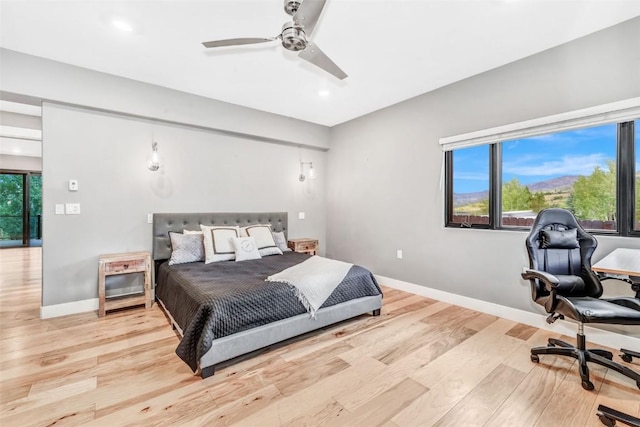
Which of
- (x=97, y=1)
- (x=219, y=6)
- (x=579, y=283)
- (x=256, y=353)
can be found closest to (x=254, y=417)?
(x=256, y=353)

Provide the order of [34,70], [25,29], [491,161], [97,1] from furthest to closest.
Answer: [491,161] → [34,70] → [25,29] → [97,1]

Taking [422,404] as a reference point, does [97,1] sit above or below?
above

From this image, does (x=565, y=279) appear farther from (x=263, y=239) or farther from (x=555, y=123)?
(x=263, y=239)

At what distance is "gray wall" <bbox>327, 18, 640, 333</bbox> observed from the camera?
100 inches

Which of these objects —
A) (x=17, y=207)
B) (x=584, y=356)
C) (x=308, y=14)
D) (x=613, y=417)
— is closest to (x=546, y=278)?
(x=584, y=356)

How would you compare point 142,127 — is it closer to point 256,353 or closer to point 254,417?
point 256,353

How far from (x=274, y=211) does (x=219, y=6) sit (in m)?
3.09

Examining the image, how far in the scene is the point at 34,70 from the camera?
116 inches

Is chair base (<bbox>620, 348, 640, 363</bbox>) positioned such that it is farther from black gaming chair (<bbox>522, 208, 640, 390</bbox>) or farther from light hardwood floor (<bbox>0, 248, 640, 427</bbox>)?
light hardwood floor (<bbox>0, 248, 640, 427</bbox>)

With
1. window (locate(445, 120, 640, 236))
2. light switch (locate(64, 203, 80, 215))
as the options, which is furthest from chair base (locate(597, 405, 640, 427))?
light switch (locate(64, 203, 80, 215))

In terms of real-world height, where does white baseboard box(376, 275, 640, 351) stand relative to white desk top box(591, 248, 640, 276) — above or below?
below

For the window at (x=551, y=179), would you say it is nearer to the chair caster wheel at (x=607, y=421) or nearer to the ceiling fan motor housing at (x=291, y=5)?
the chair caster wheel at (x=607, y=421)

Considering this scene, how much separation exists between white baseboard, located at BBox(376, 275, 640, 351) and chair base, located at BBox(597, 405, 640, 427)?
1.12m

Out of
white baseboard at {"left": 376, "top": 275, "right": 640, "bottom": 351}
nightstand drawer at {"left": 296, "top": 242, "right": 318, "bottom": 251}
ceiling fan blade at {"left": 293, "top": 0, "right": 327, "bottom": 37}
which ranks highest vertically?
ceiling fan blade at {"left": 293, "top": 0, "right": 327, "bottom": 37}
